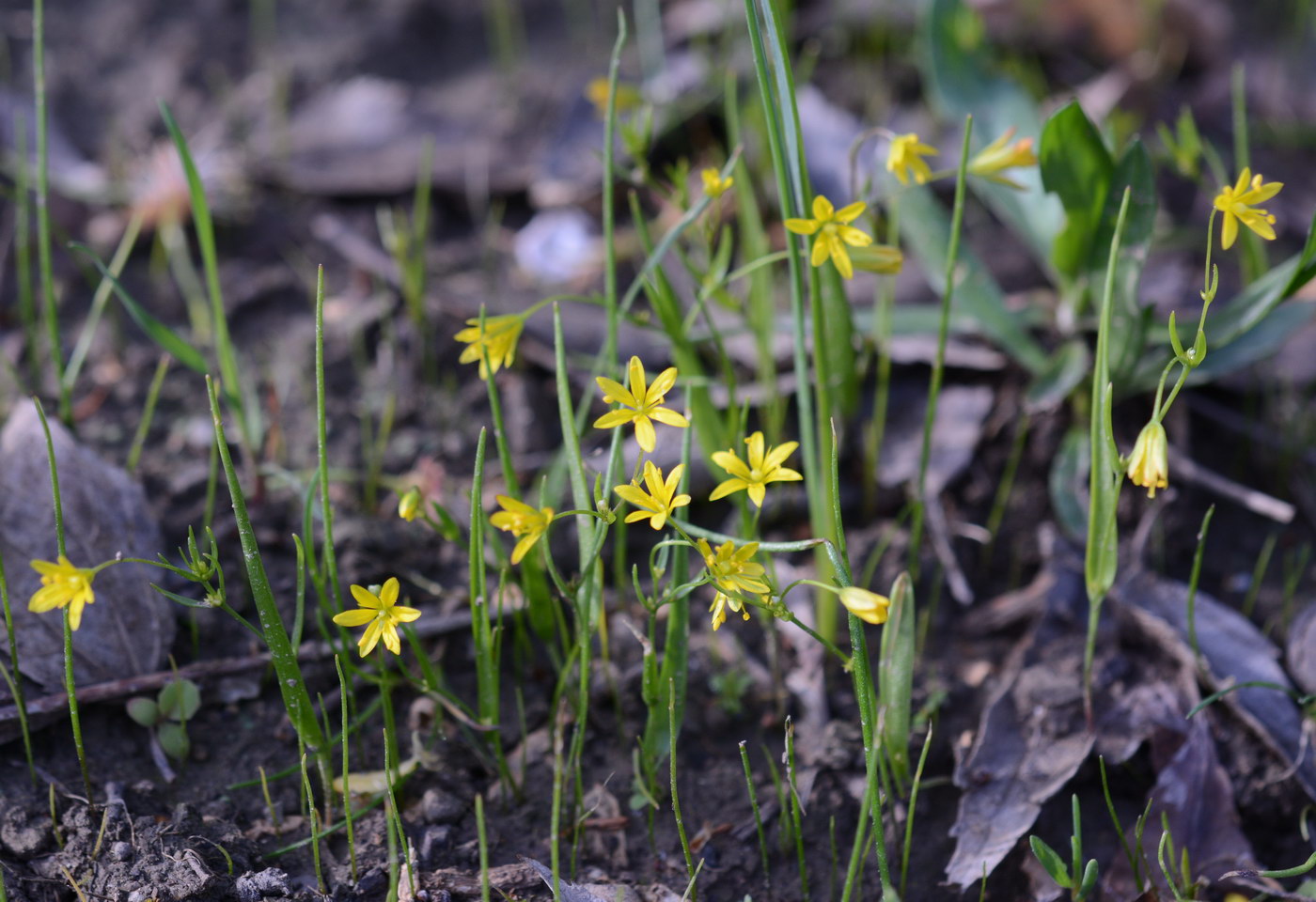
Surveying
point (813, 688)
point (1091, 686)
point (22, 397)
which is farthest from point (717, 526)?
point (22, 397)

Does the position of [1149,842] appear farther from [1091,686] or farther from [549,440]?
[549,440]

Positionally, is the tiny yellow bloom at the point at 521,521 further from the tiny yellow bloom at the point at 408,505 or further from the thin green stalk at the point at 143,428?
the thin green stalk at the point at 143,428

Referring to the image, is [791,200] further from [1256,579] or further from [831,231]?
[1256,579]

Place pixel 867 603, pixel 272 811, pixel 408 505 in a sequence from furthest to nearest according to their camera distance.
Result: pixel 272 811 < pixel 408 505 < pixel 867 603

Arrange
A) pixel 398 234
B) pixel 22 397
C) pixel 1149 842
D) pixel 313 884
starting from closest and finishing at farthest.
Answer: pixel 313 884 < pixel 1149 842 < pixel 22 397 < pixel 398 234

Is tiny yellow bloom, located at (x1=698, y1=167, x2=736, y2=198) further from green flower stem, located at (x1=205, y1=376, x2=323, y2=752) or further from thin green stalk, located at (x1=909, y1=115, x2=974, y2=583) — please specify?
green flower stem, located at (x1=205, y1=376, x2=323, y2=752)

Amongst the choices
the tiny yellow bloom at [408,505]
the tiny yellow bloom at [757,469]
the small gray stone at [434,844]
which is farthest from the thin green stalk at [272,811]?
the tiny yellow bloom at [757,469]

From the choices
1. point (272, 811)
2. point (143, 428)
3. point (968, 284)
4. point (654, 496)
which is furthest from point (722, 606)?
point (143, 428)
